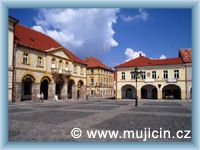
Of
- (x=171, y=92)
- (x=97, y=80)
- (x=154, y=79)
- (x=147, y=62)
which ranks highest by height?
(x=147, y=62)

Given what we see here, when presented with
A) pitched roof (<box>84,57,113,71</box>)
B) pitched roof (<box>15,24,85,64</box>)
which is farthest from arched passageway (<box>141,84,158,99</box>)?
pitched roof (<box>84,57,113,71</box>)

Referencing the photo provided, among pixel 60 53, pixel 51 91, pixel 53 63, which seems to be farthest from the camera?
pixel 60 53

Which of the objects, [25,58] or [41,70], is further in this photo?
[41,70]

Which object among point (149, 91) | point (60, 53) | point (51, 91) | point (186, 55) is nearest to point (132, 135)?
point (51, 91)

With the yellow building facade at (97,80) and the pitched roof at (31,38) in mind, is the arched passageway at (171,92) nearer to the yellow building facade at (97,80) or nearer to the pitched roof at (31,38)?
the yellow building facade at (97,80)

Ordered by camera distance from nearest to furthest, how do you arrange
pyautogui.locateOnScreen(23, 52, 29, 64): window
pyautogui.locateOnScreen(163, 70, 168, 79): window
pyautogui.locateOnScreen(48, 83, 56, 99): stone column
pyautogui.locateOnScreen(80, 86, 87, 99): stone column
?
pyautogui.locateOnScreen(23, 52, 29, 64): window < pyautogui.locateOnScreen(48, 83, 56, 99): stone column < pyautogui.locateOnScreen(163, 70, 168, 79): window < pyautogui.locateOnScreen(80, 86, 87, 99): stone column

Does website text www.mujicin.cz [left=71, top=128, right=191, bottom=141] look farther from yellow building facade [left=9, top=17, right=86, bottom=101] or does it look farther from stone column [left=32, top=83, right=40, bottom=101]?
stone column [left=32, top=83, right=40, bottom=101]

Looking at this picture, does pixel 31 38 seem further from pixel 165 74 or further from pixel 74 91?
pixel 165 74

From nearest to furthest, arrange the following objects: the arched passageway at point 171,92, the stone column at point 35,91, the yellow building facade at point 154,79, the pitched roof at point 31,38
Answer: the pitched roof at point 31,38, the stone column at point 35,91, the yellow building facade at point 154,79, the arched passageway at point 171,92

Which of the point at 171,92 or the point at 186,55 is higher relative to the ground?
the point at 186,55

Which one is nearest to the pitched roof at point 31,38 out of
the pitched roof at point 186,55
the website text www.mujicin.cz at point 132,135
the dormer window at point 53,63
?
the dormer window at point 53,63

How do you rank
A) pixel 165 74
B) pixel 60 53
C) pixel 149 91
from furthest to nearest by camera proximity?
pixel 149 91 → pixel 165 74 → pixel 60 53

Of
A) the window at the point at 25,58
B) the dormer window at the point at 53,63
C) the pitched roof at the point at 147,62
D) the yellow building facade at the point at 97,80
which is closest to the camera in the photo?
the window at the point at 25,58
